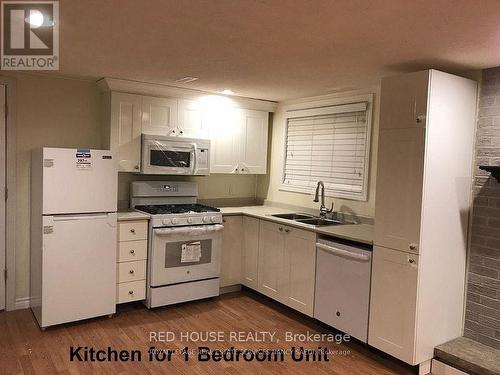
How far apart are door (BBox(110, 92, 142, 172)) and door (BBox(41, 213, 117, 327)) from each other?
0.66 metres

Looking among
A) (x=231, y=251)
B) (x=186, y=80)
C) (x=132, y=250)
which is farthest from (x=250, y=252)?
(x=186, y=80)

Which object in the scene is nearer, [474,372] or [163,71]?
[474,372]

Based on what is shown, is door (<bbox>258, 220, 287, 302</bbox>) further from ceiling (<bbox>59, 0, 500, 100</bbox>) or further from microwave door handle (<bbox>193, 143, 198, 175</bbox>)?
ceiling (<bbox>59, 0, 500, 100</bbox>)

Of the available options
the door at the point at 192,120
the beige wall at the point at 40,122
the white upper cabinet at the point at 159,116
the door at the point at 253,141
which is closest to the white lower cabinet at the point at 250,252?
the door at the point at 253,141

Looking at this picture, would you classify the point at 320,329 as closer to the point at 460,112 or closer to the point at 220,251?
the point at 220,251

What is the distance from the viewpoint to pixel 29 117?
3.82 m

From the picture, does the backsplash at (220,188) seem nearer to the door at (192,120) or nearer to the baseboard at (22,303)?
the door at (192,120)

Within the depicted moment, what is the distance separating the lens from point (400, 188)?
9.61ft

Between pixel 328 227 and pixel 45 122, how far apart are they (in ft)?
9.33

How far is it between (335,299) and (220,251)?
4.58ft

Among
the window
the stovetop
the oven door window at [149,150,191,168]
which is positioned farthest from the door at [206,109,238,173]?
the window

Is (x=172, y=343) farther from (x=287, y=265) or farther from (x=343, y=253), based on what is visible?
(x=343, y=253)

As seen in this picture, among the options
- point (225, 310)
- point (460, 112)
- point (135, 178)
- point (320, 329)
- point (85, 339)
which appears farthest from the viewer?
point (135, 178)

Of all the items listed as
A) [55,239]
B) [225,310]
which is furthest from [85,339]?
[225,310]
